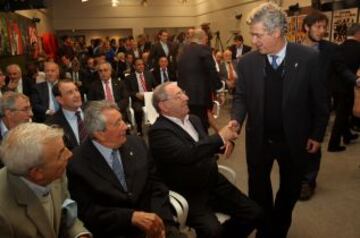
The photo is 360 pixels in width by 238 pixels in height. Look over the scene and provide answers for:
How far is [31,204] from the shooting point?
4.53 feet

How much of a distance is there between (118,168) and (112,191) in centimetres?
16

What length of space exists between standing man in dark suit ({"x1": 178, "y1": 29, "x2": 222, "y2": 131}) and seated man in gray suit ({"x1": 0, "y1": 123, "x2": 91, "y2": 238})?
2927 millimetres

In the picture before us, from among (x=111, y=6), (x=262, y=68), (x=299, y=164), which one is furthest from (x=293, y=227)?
(x=111, y=6)

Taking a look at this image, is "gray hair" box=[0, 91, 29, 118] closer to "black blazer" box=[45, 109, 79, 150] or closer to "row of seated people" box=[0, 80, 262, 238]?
"black blazer" box=[45, 109, 79, 150]

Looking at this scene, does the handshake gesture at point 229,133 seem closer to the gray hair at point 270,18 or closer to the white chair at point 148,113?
the gray hair at point 270,18

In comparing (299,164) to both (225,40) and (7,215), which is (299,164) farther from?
(225,40)

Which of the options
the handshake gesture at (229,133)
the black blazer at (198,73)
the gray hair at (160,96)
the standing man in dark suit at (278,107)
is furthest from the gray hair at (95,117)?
the black blazer at (198,73)

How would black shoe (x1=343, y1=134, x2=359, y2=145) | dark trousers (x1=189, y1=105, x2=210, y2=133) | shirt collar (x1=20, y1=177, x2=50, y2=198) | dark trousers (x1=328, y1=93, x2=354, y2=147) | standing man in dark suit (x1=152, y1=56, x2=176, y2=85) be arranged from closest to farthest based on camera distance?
shirt collar (x1=20, y1=177, x2=50, y2=198) → dark trousers (x1=328, y1=93, x2=354, y2=147) → dark trousers (x1=189, y1=105, x2=210, y2=133) → black shoe (x1=343, y1=134, x2=359, y2=145) → standing man in dark suit (x1=152, y1=56, x2=176, y2=85)

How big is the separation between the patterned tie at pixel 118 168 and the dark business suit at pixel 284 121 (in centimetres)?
86

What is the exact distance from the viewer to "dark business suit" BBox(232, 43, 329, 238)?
206 centimetres

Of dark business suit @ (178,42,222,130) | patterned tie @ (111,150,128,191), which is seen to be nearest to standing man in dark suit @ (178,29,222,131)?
dark business suit @ (178,42,222,130)

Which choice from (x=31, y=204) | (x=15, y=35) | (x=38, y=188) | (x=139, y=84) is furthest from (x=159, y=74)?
(x=31, y=204)

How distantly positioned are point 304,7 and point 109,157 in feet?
21.7

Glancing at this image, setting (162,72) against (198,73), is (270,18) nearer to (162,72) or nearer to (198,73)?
(198,73)
